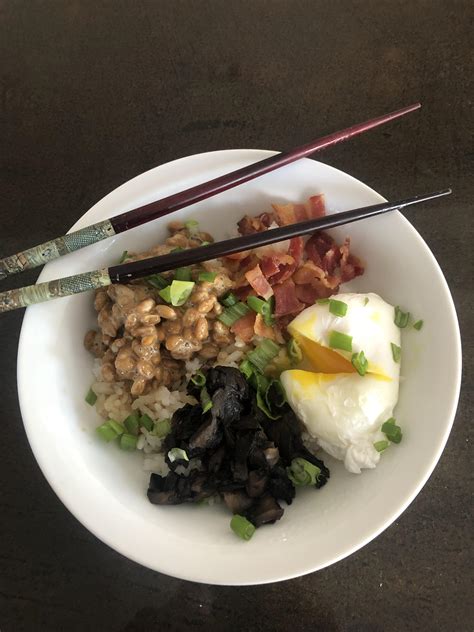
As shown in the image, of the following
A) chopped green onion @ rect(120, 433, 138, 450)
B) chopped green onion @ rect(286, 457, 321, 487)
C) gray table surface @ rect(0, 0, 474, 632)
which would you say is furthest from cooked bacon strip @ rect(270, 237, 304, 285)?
chopped green onion @ rect(120, 433, 138, 450)

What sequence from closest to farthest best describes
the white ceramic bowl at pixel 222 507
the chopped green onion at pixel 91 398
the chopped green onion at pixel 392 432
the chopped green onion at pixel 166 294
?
the white ceramic bowl at pixel 222 507, the chopped green onion at pixel 392 432, the chopped green onion at pixel 166 294, the chopped green onion at pixel 91 398

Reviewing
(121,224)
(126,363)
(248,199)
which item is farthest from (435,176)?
(126,363)

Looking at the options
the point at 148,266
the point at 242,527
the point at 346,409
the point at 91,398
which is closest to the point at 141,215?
the point at 148,266

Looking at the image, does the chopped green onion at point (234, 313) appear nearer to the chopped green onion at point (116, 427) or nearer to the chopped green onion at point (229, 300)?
the chopped green onion at point (229, 300)

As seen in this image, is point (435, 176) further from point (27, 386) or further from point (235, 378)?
point (27, 386)

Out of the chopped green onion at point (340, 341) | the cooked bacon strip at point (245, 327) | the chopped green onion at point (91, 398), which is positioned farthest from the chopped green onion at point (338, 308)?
the chopped green onion at point (91, 398)

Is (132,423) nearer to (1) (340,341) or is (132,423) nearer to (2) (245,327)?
(2) (245,327)

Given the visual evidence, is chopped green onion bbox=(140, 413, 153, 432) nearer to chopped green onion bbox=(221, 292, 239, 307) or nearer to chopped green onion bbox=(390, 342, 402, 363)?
chopped green onion bbox=(221, 292, 239, 307)

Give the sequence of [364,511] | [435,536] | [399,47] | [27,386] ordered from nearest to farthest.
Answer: [364,511], [27,386], [435,536], [399,47]
